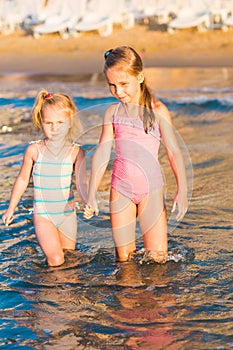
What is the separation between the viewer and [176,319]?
14.5 ft

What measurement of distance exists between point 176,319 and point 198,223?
6.84ft

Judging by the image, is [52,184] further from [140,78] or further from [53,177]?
[140,78]

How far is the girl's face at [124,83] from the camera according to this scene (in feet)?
15.7

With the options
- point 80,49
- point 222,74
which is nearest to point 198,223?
point 222,74

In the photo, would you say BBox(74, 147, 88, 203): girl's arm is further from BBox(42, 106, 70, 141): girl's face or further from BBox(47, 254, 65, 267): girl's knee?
BBox(47, 254, 65, 267): girl's knee

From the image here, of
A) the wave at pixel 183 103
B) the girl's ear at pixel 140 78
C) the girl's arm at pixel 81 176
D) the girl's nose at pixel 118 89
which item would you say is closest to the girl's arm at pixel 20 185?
the girl's arm at pixel 81 176

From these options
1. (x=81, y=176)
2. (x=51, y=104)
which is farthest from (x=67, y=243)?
(x=51, y=104)

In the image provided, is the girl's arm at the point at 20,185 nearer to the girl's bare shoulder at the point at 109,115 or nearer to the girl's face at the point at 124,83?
the girl's bare shoulder at the point at 109,115

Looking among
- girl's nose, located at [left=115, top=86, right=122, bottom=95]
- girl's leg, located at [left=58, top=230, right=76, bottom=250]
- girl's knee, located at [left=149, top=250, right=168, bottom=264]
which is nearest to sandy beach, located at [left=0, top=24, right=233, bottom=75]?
girl's leg, located at [left=58, top=230, right=76, bottom=250]

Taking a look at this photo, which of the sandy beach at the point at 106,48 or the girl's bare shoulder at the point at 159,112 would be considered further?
the sandy beach at the point at 106,48

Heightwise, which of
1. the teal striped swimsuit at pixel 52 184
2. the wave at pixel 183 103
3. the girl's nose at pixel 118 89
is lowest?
the wave at pixel 183 103

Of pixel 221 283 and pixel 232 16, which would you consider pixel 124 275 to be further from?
pixel 232 16

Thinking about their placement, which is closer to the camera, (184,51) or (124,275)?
(124,275)

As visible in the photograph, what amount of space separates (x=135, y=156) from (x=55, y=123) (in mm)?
640
